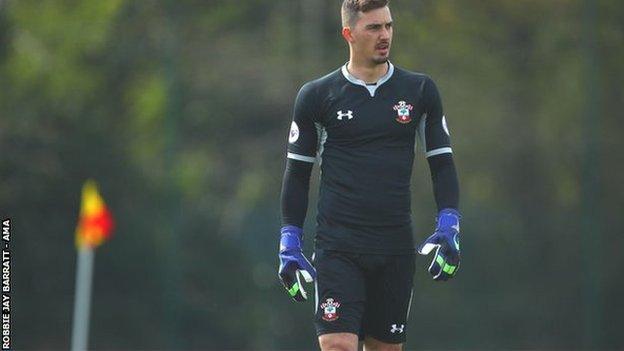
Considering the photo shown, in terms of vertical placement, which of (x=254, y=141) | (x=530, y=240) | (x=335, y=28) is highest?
(x=335, y=28)

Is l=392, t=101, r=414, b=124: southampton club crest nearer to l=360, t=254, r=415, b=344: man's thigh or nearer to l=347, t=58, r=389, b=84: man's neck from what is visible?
l=347, t=58, r=389, b=84: man's neck

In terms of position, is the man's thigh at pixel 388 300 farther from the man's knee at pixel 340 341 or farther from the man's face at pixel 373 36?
the man's face at pixel 373 36

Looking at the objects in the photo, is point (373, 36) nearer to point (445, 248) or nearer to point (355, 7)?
point (355, 7)

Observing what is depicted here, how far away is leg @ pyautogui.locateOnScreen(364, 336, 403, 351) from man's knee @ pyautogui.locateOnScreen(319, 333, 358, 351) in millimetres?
244

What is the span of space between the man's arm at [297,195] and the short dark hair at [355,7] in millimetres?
360

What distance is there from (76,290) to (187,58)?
2453mm

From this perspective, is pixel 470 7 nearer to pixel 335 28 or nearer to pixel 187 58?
pixel 335 28

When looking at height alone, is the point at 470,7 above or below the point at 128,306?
above

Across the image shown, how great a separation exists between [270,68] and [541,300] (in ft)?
11.3

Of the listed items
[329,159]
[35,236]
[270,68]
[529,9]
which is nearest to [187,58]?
[270,68]

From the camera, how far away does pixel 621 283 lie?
1273 centimetres

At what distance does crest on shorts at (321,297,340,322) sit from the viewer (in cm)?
593

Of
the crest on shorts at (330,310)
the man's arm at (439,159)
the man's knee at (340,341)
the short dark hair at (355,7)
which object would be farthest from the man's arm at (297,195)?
the man's arm at (439,159)

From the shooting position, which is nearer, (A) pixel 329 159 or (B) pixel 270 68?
(A) pixel 329 159
